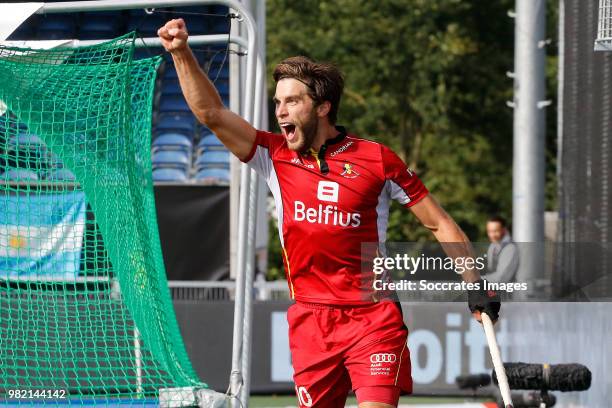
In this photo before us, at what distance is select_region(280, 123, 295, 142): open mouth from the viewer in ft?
19.2

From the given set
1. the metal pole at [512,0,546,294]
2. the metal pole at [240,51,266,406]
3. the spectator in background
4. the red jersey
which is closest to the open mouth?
the red jersey

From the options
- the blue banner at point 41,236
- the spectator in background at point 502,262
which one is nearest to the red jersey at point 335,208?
the spectator in background at point 502,262

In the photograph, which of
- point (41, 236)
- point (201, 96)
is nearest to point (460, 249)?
point (201, 96)

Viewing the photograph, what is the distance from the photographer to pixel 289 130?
19.3 ft

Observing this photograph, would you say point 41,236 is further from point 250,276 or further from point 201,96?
point 201,96

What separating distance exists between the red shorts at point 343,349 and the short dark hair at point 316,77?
3.02ft

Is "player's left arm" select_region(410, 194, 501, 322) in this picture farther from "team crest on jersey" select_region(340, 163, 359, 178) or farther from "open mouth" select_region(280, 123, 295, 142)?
"open mouth" select_region(280, 123, 295, 142)

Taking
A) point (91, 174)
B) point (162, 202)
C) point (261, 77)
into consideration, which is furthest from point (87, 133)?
point (162, 202)

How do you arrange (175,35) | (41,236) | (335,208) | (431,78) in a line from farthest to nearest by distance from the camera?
(431,78) → (41,236) → (335,208) → (175,35)

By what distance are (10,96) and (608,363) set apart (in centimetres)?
419

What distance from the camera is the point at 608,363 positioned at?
837cm

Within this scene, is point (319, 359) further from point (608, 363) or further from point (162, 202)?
point (162, 202)

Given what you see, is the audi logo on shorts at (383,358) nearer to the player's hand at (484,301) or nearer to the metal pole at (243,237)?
the player's hand at (484,301)

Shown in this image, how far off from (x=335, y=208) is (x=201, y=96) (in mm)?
802
